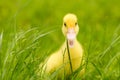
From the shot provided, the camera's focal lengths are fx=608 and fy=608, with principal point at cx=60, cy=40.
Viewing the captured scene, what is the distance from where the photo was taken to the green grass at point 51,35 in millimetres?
4152

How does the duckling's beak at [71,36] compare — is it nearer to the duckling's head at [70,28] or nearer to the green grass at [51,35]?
the duckling's head at [70,28]

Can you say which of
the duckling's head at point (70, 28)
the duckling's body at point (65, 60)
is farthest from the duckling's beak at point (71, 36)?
the duckling's body at point (65, 60)

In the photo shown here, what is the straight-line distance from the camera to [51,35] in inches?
277

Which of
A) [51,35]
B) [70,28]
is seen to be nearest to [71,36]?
[70,28]

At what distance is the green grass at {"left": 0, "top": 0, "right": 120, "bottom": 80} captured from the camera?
4.15 metres

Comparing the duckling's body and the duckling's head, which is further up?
the duckling's head

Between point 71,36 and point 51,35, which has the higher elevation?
point 71,36

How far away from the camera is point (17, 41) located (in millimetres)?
4316

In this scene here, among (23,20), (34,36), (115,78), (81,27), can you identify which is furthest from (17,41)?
(23,20)

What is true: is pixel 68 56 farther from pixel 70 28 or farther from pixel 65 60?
pixel 70 28

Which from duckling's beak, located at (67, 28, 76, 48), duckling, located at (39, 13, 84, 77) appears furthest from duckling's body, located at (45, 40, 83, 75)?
duckling's beak, located at (67, 28, 76, 48)

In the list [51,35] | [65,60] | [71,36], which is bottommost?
[51,35]

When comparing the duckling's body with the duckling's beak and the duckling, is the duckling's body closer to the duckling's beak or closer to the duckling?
the duckling

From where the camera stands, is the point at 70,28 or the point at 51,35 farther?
the point at 51,35
